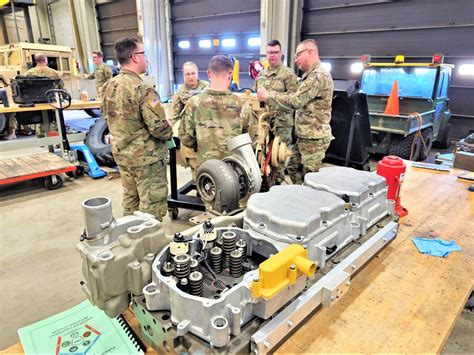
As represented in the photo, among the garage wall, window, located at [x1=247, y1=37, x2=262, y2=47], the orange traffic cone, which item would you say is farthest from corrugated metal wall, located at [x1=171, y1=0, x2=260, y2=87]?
the orange traffic cone

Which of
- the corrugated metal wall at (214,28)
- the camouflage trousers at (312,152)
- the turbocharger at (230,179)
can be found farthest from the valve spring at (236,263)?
the corrugated metal wall at (214,28)

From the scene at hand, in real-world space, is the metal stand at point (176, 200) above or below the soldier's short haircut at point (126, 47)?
below

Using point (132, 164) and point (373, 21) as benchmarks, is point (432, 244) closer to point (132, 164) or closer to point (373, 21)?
point (132, 164)

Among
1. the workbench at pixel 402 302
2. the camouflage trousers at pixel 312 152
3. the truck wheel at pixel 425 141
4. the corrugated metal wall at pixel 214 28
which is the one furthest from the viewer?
the corrugated metal wall at pixel 214 28

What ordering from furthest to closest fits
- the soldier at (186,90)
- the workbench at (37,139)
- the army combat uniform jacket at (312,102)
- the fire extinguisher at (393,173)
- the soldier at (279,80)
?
1. the workbench at (37,139)
2. the soldier at (279,80)
3. the soldier at (186,90)
4. the army combat uniform jacket at (312,102)
5. the fire extinguisher at (393,173)

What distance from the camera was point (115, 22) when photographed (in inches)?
443

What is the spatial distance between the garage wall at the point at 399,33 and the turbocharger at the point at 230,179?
5606 millimetres

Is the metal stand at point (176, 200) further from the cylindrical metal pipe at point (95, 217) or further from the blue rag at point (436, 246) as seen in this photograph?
the cylindrical metal pipe at point (95, 217)

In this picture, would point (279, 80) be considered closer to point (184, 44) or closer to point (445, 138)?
point (445, 138)

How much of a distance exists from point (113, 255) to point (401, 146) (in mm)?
4676

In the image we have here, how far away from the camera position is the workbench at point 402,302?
0.82 metres

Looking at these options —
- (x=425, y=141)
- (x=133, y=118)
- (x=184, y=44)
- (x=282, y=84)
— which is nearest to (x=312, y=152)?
(x=282, y=84)

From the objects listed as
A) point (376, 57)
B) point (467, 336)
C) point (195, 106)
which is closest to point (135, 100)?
point (195, 106)

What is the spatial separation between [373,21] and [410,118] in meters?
2.76
